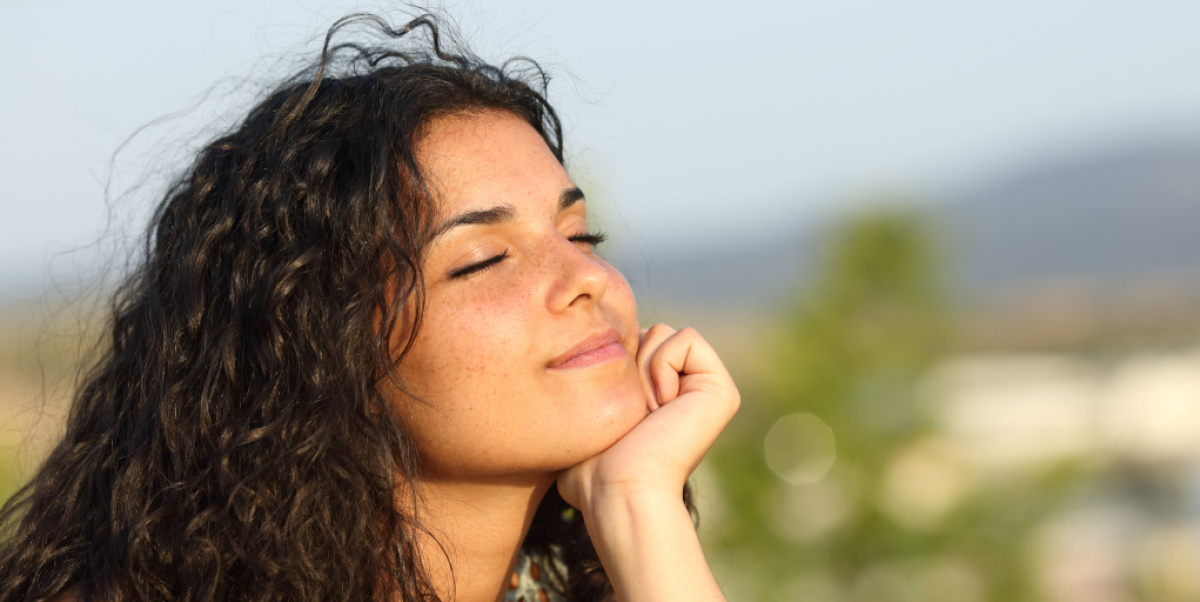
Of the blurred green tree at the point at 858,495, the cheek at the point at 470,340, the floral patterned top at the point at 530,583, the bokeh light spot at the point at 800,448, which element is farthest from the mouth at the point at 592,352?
the bokeh light spot at the point at 800,448

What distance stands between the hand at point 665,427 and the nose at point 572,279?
330mm

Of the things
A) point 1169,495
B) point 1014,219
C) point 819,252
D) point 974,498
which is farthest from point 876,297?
point 1014,219

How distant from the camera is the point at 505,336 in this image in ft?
7.64

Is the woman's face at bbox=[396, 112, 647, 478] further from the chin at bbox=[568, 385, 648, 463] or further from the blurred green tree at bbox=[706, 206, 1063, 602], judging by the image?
the blurred green tree at bbox=[706, 206, 1063, 602]

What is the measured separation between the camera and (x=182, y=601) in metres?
2.25

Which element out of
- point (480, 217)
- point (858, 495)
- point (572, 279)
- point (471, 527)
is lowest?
point (858, 495)

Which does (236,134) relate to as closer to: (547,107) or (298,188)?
(298,188)

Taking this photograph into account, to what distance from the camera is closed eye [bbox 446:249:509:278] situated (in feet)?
7.88

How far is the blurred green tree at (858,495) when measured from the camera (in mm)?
11219

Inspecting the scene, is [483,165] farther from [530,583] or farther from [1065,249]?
[1065,249]

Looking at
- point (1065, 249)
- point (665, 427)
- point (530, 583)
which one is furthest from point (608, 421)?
point (1065, 249)

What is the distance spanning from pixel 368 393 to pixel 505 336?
15.7 inches

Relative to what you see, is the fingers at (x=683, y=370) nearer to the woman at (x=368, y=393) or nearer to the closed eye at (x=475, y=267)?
the woman at (x=368, y=393)

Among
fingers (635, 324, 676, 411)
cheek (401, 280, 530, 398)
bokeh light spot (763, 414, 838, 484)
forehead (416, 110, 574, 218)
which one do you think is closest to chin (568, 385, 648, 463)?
fingers (635, 324, 676, 411)
